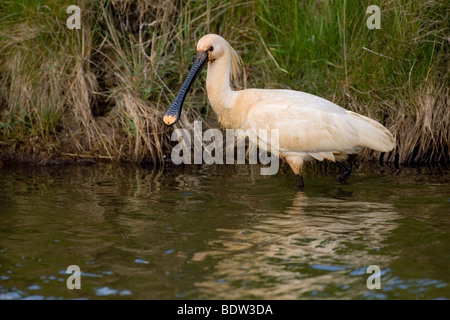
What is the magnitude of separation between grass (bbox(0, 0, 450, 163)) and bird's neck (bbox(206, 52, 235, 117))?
49.9 inches

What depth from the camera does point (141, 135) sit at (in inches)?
336

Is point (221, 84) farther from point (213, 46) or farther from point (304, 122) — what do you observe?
point (304, 122)

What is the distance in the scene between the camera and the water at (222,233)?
475cm

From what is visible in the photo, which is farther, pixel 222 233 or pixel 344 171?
pixel 344 171

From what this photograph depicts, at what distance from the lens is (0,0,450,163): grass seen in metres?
8.14

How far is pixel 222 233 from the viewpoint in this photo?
5.88 metres

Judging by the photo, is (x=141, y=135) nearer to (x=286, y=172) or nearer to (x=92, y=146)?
(x=92, y=146)

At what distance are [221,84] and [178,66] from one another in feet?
5.52

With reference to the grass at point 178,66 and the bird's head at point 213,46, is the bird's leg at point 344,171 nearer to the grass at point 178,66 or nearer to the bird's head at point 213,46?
the grass at point 178,66

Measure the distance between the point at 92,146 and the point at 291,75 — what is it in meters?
2.45

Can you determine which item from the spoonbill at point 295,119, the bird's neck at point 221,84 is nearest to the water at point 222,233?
the spoonbill at point 295,119

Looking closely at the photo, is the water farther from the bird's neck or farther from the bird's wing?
the bird's neck

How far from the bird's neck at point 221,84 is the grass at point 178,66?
1.27m

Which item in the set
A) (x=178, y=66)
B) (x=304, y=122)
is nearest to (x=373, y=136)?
(x=304, y=122)
